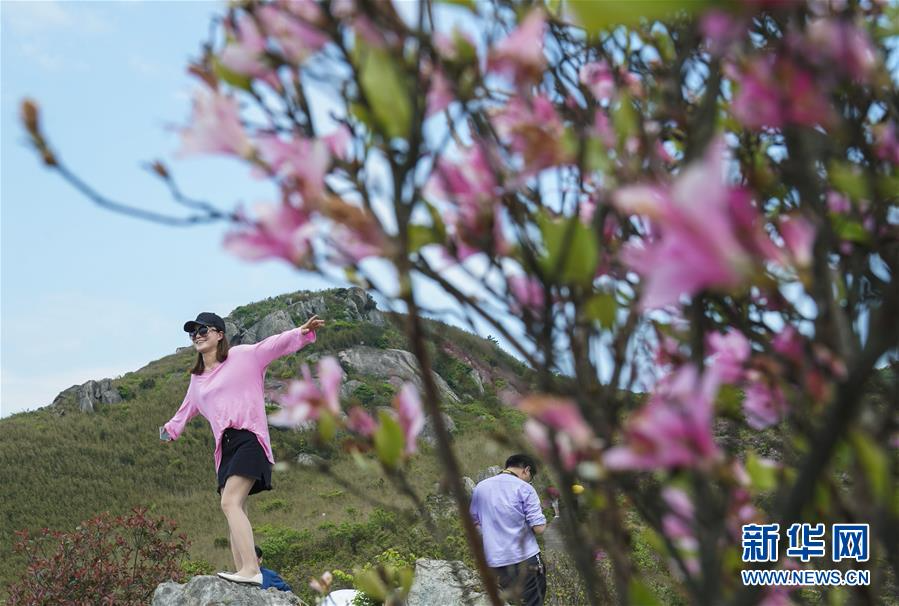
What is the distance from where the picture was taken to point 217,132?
763 millimetres

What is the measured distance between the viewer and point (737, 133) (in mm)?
1122

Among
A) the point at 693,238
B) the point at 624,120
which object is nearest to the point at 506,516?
the point at 624,120

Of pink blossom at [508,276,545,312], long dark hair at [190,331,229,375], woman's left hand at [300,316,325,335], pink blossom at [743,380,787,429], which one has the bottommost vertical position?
pink blossom at [743,380,787,429]

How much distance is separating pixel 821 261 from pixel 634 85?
26.5 inches

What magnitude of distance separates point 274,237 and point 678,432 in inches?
16.5

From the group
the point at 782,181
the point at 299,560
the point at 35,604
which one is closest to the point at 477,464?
the point at 299,560

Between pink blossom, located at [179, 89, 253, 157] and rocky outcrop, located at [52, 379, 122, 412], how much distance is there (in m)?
26.0

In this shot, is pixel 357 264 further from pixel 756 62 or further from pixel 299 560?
pixel 299 560

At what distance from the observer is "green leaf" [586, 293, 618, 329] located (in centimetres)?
76

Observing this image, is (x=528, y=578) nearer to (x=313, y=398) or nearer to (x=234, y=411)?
(x=234, y=411)

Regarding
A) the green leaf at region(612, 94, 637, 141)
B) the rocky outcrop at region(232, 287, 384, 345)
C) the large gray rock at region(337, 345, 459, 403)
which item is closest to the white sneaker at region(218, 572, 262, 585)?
the green leaf at region(612, 94, 637, 141)

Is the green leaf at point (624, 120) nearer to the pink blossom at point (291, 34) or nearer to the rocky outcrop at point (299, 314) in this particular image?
the pink blossom at point (291, 34)

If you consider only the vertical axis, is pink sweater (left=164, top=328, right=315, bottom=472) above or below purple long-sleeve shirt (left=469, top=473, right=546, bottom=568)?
above

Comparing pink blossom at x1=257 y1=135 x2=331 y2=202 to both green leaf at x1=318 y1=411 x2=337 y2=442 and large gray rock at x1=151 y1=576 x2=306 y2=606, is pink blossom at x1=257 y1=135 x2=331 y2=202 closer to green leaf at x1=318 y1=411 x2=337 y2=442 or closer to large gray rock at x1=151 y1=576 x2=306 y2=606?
green leaf at x1=318 y1=411 x2=337 y2=442
